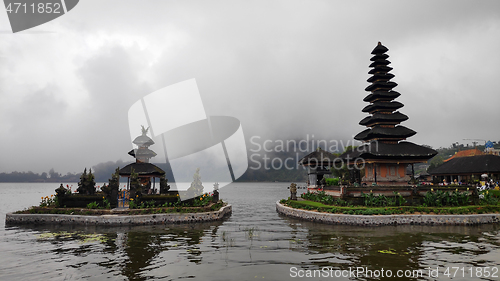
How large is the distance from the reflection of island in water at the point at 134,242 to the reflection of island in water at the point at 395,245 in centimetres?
684

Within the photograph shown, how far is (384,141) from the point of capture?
33844 mm

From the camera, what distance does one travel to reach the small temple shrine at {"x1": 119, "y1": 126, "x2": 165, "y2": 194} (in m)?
34.6

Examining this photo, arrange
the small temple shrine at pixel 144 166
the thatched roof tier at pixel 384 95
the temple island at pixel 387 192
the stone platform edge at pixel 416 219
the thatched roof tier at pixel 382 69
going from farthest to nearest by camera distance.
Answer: the thatched roof tier at pixel 382 69, the thatched roof tier at pixel 384 95, the small temple shrine at pixel 144 166, the temple island at pixel 387 192, the stone platform edge at pixel 416 219

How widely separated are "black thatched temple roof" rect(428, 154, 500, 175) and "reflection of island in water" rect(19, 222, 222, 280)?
48.1m

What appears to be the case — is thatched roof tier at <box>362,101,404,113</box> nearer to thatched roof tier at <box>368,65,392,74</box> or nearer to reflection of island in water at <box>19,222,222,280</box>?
thatched roof tier at <box>368,65,392,74</box>

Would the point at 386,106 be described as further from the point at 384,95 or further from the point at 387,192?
the point at 387,192

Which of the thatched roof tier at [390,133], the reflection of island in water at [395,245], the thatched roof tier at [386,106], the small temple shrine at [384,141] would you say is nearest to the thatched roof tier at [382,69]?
the small temple shrine at [384,141]

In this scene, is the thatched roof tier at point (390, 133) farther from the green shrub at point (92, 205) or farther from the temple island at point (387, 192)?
the green shrub at point (92, 205)

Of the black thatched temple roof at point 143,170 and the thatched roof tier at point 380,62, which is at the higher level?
the thatched roof tier at point 380,62

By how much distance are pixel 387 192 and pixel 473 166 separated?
3469 cm

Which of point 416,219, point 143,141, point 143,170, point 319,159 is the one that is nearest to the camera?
point 416,219

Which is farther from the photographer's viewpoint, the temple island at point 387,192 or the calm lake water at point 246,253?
the temple island at point 387,192

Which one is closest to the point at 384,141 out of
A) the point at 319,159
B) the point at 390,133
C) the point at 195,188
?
the point at 390,133

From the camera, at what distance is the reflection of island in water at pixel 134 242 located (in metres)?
13.3
